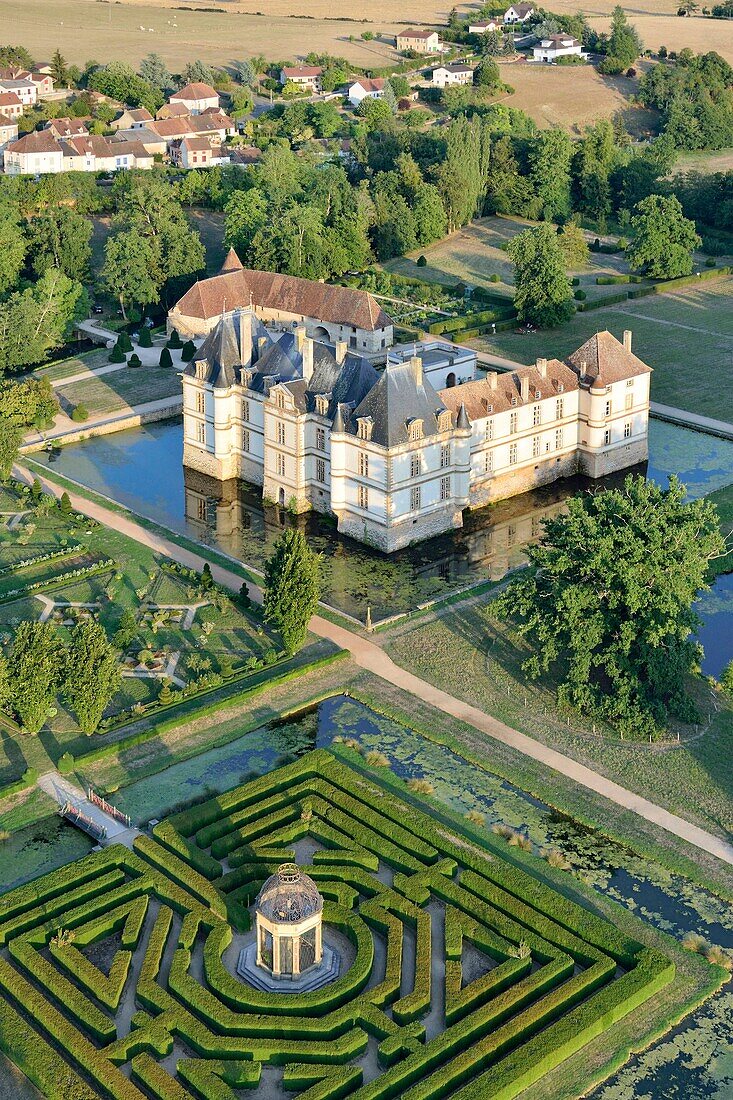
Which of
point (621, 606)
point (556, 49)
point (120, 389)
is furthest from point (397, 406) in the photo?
point (556, 49)

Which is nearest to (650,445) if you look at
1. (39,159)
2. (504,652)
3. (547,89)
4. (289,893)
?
(504,652)

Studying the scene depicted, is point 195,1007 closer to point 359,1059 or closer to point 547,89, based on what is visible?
point 359,1059

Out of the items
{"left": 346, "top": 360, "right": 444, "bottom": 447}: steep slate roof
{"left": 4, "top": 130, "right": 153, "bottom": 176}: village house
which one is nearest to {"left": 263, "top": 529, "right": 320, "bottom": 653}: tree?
{"left": 346, "top": 360, "right": 444, "bottom": 447}: steep slate roof

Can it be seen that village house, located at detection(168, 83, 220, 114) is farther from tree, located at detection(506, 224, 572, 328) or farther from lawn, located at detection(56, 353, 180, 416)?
lawn, located at detection(56, 353, 180, 416)

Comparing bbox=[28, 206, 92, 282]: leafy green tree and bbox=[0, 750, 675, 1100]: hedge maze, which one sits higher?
bbox=[28, 206, 92, 282]: leafy green tree

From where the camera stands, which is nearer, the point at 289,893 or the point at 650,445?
the point at 289,893

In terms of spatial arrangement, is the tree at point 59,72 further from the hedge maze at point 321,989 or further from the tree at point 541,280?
the hedge maze at point 321,989
